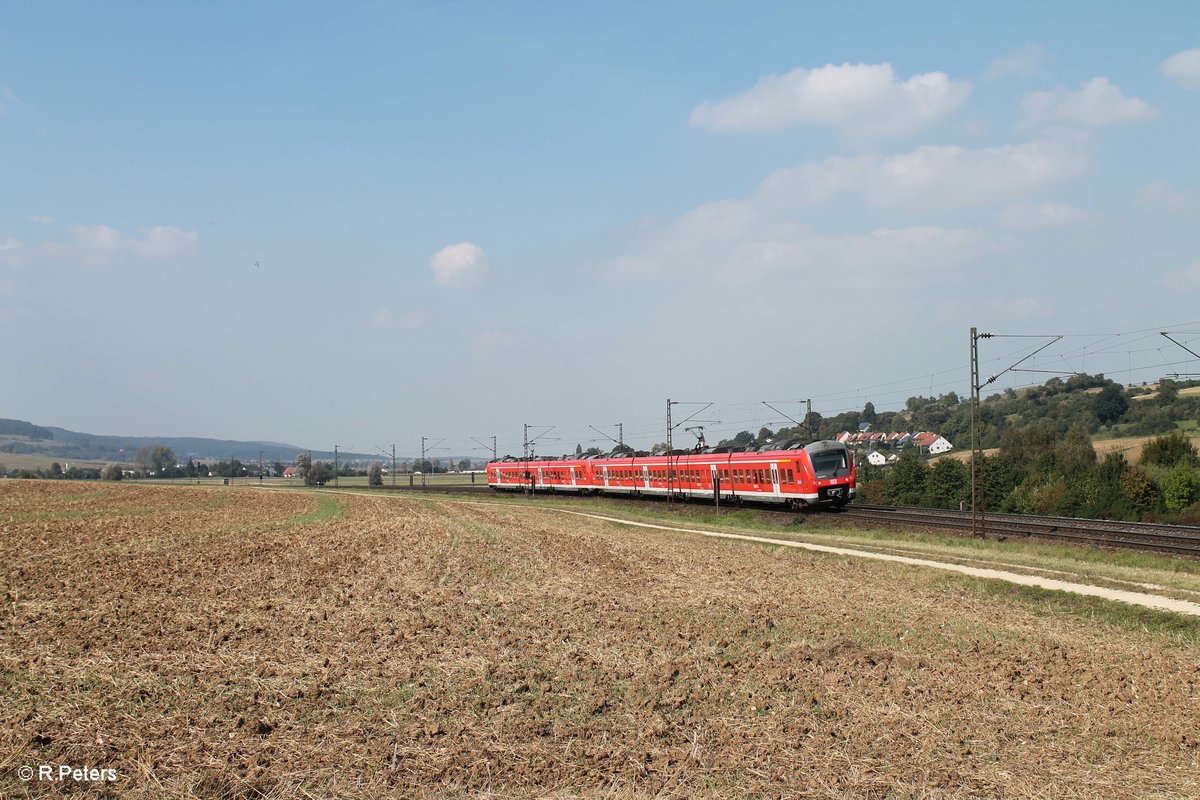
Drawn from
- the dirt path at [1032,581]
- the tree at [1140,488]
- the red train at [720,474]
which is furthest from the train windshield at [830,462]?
the tree at [1140,488]

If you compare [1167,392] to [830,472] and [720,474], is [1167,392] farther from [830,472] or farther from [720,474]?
[830,472]

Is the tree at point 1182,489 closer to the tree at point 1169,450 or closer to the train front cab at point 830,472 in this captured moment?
the tree at point 1169,450

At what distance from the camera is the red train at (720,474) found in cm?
4444

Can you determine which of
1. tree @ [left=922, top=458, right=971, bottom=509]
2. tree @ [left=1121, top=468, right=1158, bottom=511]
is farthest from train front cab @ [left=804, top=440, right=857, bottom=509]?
tree @ [left=922, top=458, right=971, bottom=509]

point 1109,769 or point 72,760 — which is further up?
point 72,760

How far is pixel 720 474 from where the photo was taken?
177 feet

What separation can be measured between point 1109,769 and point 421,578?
14.7 m

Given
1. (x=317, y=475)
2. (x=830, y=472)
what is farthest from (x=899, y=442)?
(x=830, y=472)

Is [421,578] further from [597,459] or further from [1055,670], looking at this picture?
[597,459]

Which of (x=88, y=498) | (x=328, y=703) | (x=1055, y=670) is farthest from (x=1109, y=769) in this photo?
(x=88, y=498)

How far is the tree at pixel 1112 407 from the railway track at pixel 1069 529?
7560cm

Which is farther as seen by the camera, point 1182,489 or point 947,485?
point 947,485

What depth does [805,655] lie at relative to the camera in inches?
498

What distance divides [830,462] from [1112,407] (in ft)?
259
